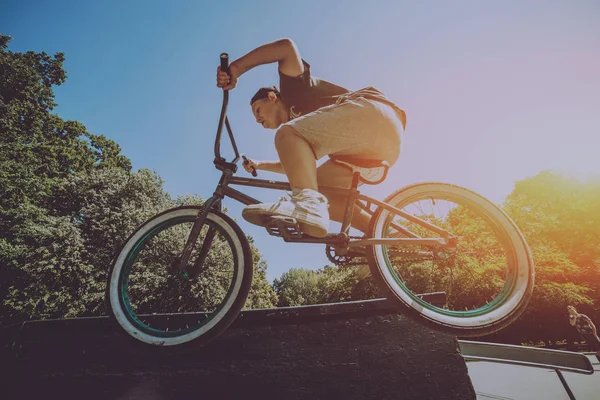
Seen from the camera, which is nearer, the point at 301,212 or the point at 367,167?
the point at 301,212

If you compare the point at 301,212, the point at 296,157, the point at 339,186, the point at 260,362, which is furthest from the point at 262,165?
the point at 260,362

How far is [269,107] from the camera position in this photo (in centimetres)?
287

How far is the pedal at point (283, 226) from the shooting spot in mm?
1956

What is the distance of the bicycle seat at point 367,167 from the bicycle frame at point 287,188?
0.09 meters

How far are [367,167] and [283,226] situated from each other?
42.1 inches

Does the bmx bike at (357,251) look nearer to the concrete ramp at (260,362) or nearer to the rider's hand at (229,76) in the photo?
the rider's hand at (229,76)

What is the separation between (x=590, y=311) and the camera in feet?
60.7

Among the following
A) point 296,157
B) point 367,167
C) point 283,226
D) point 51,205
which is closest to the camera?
point 283,226

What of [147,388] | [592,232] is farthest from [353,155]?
[592,232]

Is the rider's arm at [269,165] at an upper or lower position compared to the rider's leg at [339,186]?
upper

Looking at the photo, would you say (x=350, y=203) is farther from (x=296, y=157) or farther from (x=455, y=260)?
(x=455, y=260)

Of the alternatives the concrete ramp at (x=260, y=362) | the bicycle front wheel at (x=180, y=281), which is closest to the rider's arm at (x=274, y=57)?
the bicycle front wheel at (x=180, y=281)

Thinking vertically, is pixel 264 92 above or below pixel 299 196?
above

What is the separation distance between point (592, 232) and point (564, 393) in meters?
26.3
